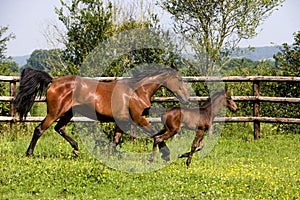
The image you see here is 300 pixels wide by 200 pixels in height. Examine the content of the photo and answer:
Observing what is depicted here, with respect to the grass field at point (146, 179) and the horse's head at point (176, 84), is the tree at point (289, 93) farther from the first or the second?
the horse's head at point (176, 84)

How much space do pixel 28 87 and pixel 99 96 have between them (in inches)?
57.3

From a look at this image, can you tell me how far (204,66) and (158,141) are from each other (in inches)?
505

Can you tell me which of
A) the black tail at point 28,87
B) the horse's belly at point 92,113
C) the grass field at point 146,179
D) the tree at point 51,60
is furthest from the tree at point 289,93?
the tree at point 51,60

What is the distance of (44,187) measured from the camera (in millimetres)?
7305

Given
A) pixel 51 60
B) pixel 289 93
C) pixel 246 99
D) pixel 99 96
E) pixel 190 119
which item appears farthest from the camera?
pixel 51 60

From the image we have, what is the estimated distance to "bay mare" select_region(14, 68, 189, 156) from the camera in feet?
32.3

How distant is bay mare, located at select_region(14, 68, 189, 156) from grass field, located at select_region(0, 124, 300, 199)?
2.75 feet

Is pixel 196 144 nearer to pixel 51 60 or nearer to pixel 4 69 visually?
pixel 4 69

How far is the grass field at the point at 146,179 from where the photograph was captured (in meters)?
7.04

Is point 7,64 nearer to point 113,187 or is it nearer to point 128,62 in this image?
point 128,62

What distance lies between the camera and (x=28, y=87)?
395 inches

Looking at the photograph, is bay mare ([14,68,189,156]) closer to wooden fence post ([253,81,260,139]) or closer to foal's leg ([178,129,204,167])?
foal's leg ([178,129,204,167])

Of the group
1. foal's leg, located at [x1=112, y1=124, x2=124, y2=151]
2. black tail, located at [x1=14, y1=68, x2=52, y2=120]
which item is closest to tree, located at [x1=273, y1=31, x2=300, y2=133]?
foal's leg, located at [x1=112, y1=124, x2=124, y2=151]

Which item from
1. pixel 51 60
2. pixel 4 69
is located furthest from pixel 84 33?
pixel 51 60
